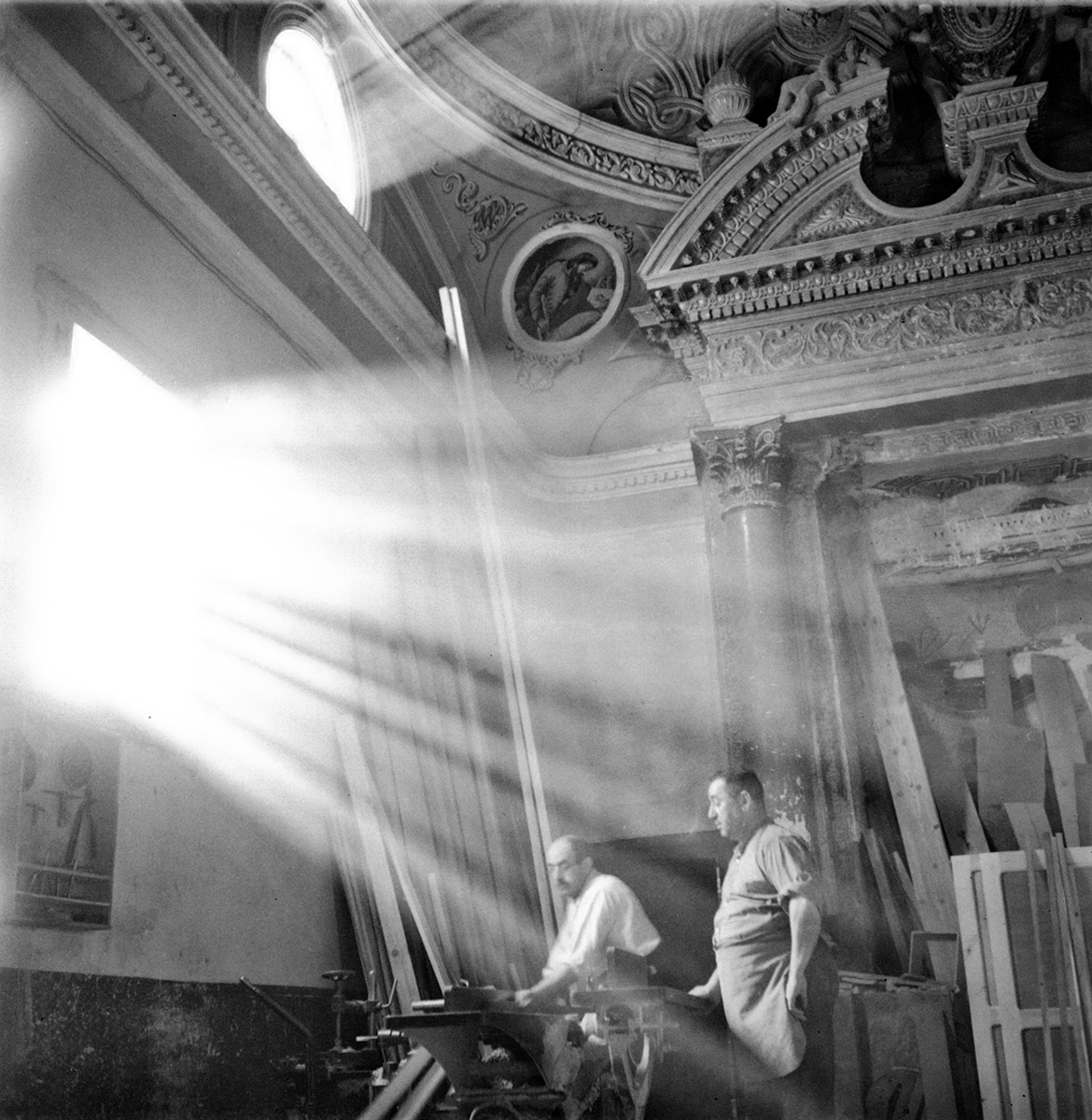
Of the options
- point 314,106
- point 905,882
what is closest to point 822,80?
point 314,106

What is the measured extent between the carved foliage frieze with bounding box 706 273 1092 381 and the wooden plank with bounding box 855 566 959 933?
147 cm

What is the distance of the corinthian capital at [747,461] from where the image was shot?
831 cm

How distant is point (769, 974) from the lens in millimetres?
5078

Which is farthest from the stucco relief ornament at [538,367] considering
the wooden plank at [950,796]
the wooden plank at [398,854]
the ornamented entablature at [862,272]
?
the wooden plank at [398,854]

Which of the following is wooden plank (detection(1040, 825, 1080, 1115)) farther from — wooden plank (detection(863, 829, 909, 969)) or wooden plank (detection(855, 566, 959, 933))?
wooden plank (detection(863, 829, 909, 969))

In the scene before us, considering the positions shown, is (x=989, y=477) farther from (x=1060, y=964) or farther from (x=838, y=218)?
(x=1060, y=964)

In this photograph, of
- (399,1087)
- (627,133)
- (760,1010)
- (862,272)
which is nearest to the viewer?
(399,1087)

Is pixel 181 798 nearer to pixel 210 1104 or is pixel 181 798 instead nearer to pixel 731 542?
pixel 210 1104

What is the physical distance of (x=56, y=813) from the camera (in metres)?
4.53

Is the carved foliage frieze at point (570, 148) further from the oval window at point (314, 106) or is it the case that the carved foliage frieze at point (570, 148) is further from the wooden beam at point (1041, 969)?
the wooden beam at point (1041, 969)

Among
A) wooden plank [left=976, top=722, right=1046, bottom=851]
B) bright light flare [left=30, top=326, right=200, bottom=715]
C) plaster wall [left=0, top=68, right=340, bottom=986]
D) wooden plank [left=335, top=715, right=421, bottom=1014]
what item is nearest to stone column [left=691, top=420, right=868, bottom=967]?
wooden plank [left=976, top=722, right=1046, bottom=851]

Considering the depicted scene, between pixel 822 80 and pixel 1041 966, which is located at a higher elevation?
pixel 822 80

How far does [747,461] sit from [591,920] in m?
3.69

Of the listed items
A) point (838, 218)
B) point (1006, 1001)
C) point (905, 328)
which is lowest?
point (1006, 1001)
